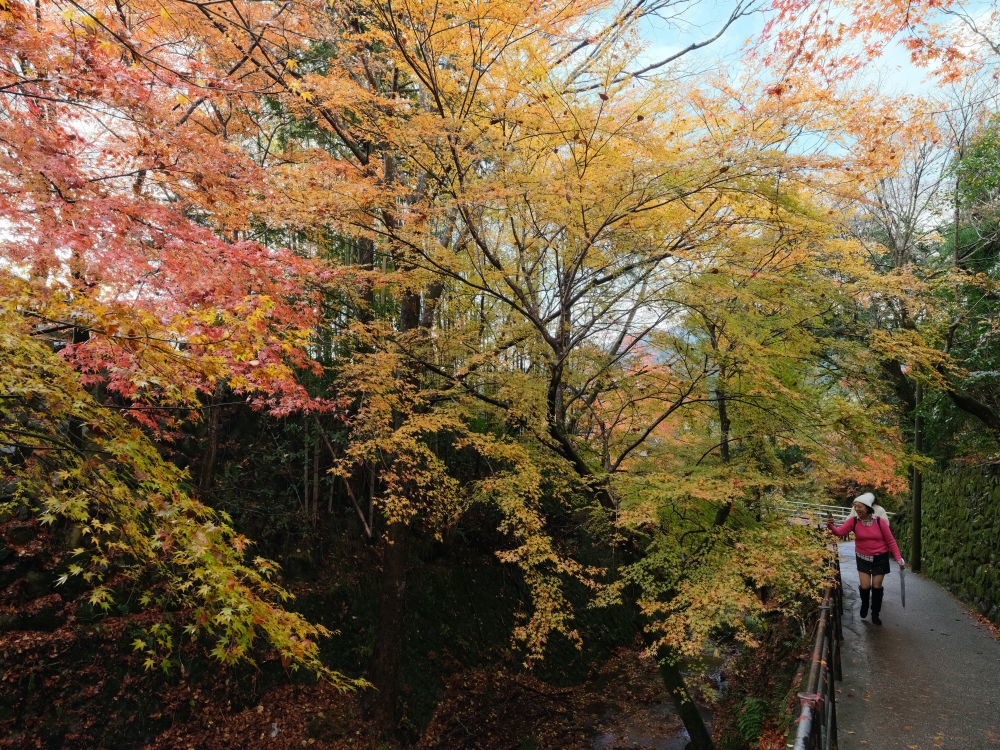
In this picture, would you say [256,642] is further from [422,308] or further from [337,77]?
[337,77]

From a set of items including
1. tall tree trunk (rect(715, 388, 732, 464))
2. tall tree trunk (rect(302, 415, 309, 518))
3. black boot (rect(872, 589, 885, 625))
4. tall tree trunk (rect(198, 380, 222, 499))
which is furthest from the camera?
tall tree trunk (rect(302, 415, 309, 518))

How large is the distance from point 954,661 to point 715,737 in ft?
12.9

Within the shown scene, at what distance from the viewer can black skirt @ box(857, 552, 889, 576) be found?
6.58m

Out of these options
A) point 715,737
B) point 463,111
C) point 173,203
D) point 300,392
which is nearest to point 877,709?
point 715,737

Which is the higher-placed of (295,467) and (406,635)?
(295,467)

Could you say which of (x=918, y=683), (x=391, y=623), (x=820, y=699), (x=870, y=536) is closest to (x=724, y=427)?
(x=870, y=536)

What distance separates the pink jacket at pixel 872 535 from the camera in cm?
639

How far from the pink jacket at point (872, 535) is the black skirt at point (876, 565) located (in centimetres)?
11

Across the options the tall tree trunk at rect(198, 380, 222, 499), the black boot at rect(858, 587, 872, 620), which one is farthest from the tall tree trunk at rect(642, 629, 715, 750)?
the tall tree trunk at rect(198, 380, 222, 499)

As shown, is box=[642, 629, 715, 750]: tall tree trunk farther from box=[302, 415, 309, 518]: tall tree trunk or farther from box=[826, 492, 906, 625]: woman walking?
box=[302, 415, 309, 518]: tall tree trunk

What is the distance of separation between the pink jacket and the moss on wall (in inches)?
139

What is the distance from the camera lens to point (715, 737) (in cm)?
857

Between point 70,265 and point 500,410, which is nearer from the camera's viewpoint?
point 70,265

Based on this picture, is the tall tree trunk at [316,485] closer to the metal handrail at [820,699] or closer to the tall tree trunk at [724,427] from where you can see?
the tall tree trunk at [724,427]
